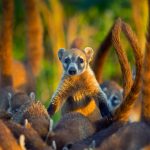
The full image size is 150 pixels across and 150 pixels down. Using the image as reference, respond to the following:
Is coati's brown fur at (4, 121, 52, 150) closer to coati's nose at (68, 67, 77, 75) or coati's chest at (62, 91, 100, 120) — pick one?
coati's chest at (62, 91, 100, 120)

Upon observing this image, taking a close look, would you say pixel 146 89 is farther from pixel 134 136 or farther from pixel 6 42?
pixel 6 42

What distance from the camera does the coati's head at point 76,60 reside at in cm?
816

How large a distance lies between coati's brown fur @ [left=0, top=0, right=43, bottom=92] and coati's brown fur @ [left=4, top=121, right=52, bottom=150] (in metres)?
2.97

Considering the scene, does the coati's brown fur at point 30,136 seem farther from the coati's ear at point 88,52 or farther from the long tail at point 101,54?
the coati's ear at point 88,52

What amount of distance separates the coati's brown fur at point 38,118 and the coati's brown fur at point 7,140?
308mm

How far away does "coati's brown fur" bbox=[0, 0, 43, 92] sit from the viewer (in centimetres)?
755

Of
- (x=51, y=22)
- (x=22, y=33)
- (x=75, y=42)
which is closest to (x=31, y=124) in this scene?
(x=75, y=42)

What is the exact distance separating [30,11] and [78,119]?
169 inches

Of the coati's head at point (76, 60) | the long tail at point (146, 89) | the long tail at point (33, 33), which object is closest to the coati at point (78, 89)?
the coati's head at point (76, 60)

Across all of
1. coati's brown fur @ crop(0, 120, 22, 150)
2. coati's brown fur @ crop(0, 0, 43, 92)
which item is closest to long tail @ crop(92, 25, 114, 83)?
coati's brown fur @ crop(0, 0, 43, 92)

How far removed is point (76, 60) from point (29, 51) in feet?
4.12

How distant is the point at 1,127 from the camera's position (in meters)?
4.35

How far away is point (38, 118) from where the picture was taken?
486 centimetres

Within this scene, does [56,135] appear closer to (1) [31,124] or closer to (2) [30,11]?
(1) [31,124]
